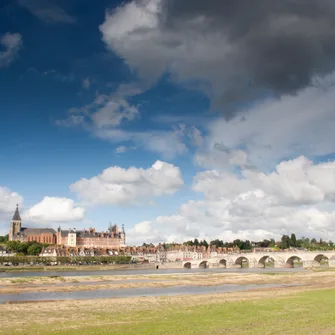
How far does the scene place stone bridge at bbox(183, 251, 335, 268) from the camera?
119m

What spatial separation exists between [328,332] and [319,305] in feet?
36.3

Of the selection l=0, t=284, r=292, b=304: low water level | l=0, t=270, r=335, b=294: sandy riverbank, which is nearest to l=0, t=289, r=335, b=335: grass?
l=0, t=284, r=292, b=304: low water level

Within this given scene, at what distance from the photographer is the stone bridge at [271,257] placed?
119 m

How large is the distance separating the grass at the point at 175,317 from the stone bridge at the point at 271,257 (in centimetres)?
8852

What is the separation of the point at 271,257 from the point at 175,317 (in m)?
120

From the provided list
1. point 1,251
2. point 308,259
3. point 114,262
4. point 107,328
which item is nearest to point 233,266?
point 308,259

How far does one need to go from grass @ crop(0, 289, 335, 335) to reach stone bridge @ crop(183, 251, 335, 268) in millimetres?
88521

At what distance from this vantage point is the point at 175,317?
2641cm

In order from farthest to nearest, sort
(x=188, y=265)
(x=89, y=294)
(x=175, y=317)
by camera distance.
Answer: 1. (x=188, y=265)
2. (x=89, y=294)
3. (x=175, y=317)

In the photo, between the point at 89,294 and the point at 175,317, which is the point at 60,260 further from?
the point at 175,317

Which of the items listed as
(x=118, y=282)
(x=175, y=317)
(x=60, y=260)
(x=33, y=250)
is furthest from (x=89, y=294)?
(x=33, y=250)

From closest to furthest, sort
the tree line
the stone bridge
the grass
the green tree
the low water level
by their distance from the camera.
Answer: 1. the grass
2. the low water level
3. the stone bridge
4. the tree line
5. the green tree

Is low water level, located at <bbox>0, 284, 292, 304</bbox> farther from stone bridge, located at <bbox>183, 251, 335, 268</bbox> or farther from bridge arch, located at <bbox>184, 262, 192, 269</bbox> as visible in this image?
bridge arch, located at <bbox>184, 262, 192, 269</bbox>

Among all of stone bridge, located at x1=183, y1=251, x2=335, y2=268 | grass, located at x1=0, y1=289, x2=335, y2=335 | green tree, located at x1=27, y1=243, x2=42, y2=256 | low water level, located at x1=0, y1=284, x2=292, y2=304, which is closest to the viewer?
grass, located at x1=0, y1=289, x2=335, y2=335
